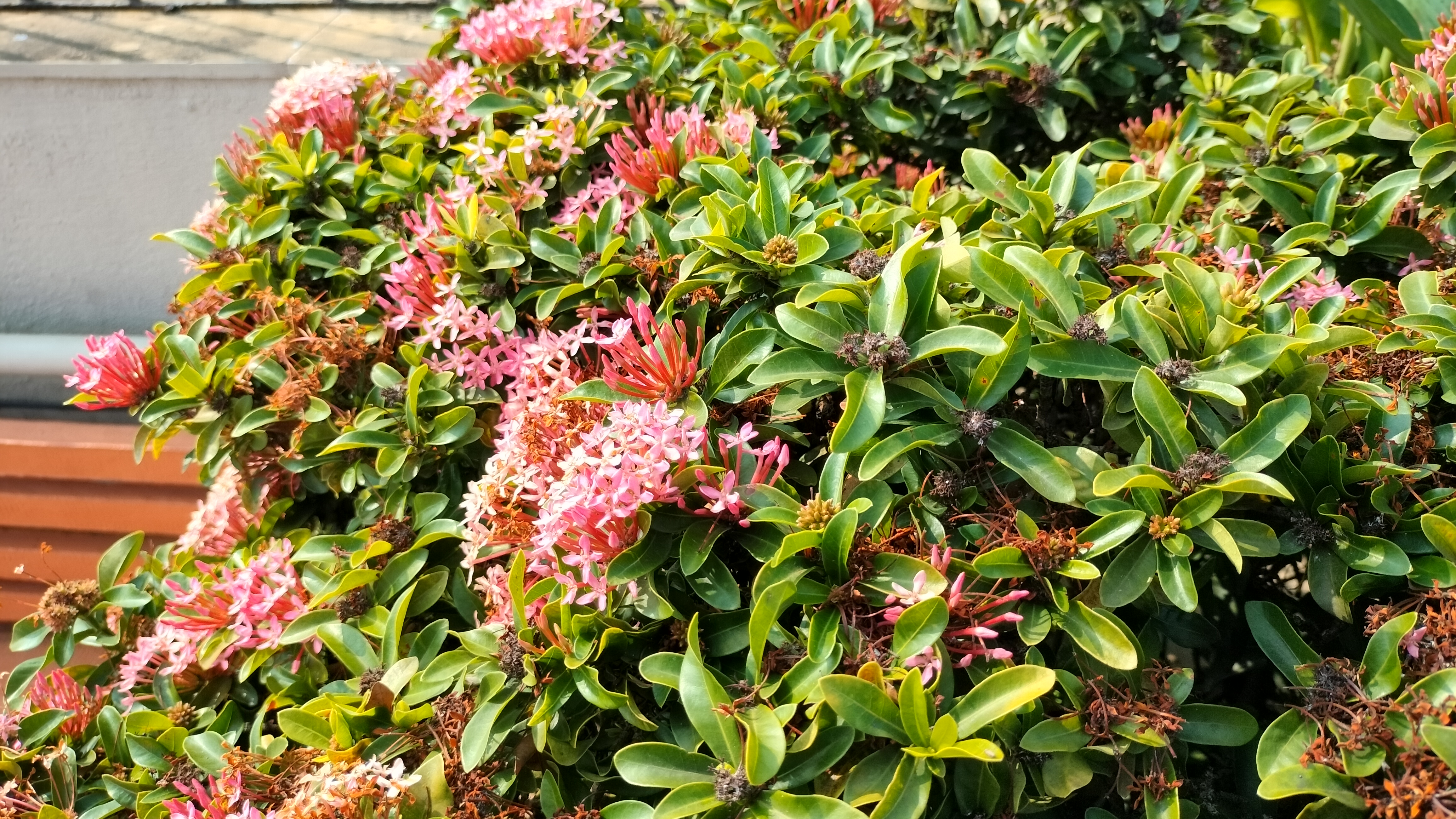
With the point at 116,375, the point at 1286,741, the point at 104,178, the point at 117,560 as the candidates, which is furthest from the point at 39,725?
the point at 104,178

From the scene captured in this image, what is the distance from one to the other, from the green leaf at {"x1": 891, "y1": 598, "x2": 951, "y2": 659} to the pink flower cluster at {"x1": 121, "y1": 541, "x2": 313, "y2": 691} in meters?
0.76

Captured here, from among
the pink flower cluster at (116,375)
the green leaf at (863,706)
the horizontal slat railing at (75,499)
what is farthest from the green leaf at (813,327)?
the horizontal slat railing at (75,499)

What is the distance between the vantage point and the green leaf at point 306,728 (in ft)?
3.63

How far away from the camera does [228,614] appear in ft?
4.21

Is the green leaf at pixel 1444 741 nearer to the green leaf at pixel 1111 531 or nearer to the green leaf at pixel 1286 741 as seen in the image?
the green leaf at pixel 1286 741

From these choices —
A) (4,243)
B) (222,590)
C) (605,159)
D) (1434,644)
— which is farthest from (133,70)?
(1434,644)

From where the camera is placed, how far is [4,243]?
117 inches

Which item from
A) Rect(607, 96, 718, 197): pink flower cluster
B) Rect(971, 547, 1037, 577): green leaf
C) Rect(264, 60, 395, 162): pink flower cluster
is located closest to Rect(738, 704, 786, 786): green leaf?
Rect(971, 547, 1037, 577): green leaf

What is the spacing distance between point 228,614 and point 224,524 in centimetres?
37

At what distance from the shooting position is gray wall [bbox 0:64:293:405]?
8.87ft

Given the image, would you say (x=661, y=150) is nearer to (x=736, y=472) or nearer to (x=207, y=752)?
(x=736, y=472)

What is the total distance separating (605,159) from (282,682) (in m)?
0.91

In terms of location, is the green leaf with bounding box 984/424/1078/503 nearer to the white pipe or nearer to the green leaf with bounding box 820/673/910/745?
the green leaf with bounding box 820/673/910/745

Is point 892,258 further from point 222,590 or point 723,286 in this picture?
point 222,590
